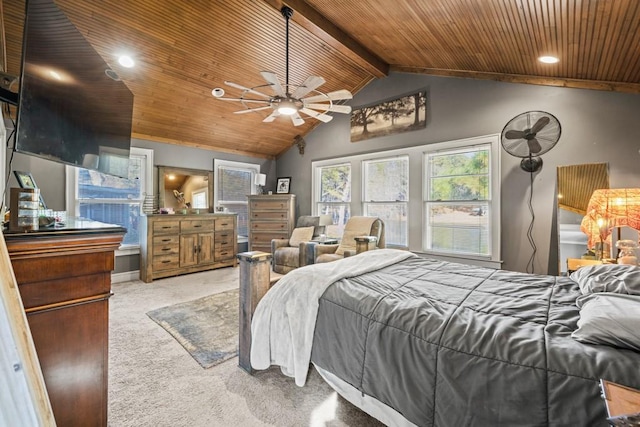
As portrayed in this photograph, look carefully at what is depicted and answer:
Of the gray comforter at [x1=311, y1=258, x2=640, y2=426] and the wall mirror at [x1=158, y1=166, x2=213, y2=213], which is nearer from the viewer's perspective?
the gray comforter at [x1=311, y1=258, x2=640, y2=426]

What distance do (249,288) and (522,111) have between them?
12.3 ft

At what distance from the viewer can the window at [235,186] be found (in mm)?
5754

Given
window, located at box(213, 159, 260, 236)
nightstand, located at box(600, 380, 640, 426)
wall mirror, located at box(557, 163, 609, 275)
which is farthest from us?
window, located at box(213, 159, 260, 236)

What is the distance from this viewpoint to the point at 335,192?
5.55m

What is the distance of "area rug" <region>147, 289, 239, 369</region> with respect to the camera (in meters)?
2.36

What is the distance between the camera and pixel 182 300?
12.0ft

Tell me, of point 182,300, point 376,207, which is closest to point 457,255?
point 376,207

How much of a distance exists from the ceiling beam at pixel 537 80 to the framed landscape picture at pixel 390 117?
1.13ft

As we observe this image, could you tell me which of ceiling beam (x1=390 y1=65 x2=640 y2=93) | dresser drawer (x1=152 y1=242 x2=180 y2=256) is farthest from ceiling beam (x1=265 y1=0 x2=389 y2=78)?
dresser drawer (x1=152 y1=242 x2=180 y2=256)

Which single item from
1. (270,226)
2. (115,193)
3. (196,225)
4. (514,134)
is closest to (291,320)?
(514,134)

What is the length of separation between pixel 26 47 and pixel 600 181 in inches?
177

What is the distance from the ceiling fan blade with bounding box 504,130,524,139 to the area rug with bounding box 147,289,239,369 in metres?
3.58

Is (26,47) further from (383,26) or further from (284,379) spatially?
(383,26)

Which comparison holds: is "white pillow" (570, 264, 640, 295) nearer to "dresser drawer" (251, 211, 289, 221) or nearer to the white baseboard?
"dresser drawer" (251, 211, 289, 221)
